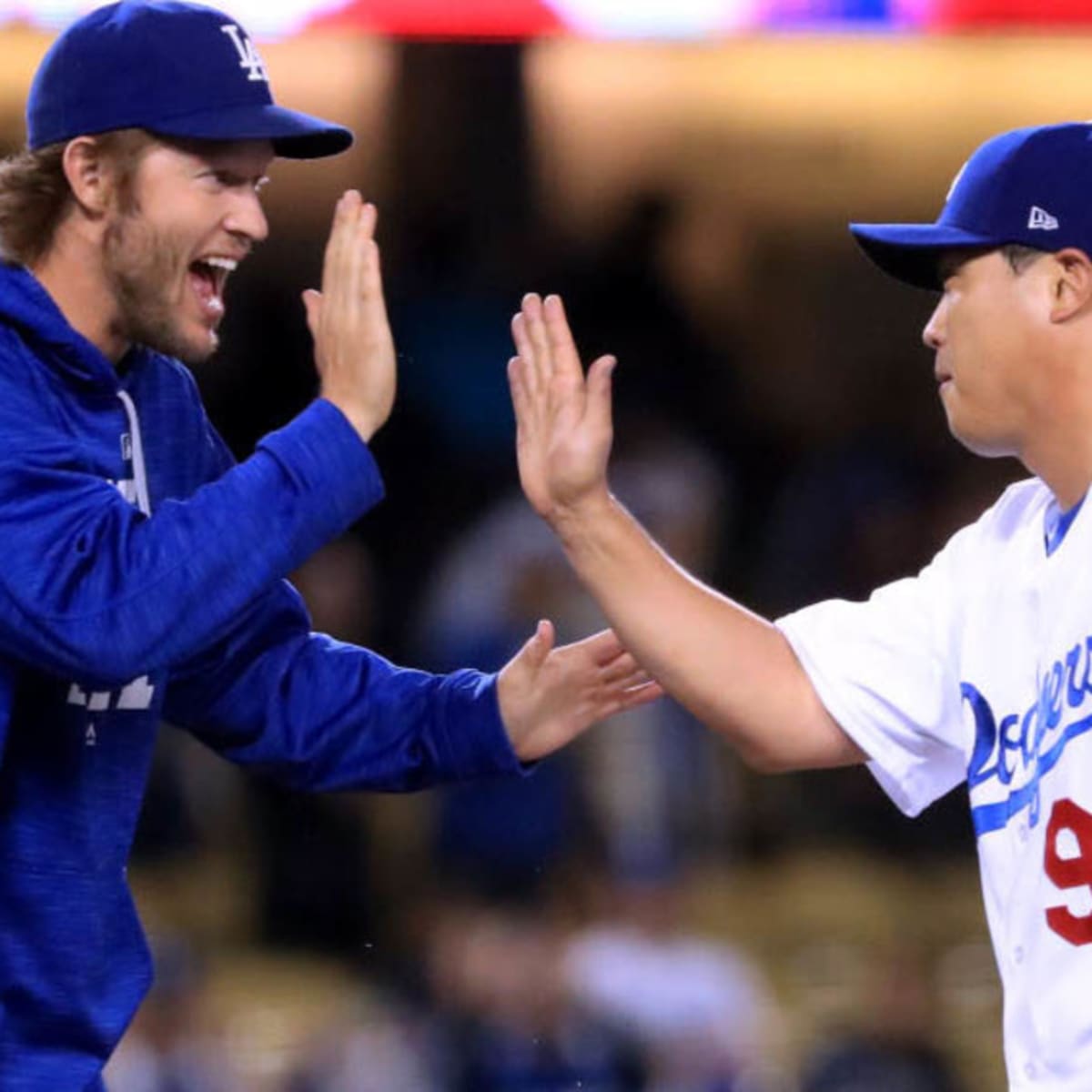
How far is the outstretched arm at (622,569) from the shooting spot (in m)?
2.80

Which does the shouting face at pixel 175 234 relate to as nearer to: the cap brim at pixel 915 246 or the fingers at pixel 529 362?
the fingers at pixel 529 362

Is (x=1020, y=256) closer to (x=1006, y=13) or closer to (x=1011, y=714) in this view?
(x=1011, y=714)

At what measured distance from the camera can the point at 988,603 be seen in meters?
2.88

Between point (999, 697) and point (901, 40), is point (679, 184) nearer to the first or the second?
point (901, 40)

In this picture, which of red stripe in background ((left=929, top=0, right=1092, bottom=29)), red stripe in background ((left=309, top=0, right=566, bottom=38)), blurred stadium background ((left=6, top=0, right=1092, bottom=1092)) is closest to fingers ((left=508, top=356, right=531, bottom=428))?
blurred stadium background ((left=6, top=0, right=1092, bottom=1092))

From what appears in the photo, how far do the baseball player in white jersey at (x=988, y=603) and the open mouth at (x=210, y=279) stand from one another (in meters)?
0.33

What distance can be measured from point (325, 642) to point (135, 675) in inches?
22.3

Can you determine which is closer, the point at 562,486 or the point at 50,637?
the point at 50,637

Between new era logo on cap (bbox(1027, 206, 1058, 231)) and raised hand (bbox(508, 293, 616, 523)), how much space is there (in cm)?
49

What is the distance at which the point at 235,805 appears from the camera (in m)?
6.36

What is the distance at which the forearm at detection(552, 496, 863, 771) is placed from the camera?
2844 millimetres

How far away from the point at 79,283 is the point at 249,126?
26 cm

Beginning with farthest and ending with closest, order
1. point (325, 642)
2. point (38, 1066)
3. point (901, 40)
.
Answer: point (901, 40) → point (325, 642) → point (38, 1066)

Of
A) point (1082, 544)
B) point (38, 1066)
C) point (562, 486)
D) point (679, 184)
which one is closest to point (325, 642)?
point (562, 486)
